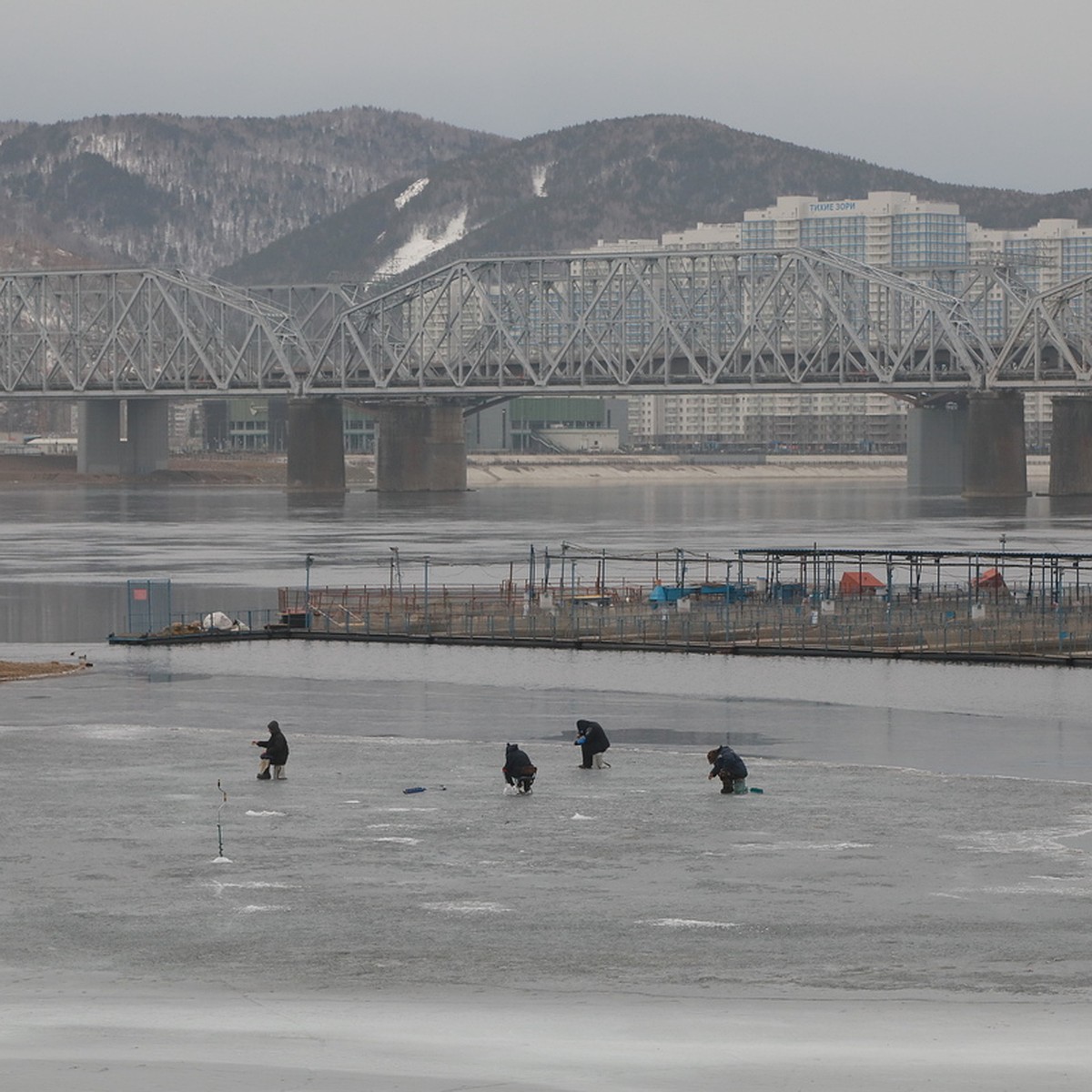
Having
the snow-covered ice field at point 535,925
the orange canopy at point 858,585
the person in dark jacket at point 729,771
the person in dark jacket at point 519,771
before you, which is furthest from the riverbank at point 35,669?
the orange canopy at point 858,585

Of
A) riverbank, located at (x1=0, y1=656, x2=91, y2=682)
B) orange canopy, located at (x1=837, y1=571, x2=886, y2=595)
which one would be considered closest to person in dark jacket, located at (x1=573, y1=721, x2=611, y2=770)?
riverbank, located at (x1=0, y1=656, x2=91, y2=682)

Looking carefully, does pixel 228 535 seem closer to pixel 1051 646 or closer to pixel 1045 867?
pixel 1051 646

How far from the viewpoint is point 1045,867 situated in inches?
1467

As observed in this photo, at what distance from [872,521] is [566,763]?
13937 cm

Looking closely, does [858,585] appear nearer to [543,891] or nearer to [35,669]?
[35,669]

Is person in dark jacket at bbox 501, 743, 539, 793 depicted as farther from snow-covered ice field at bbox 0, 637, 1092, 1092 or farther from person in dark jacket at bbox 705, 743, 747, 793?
person in dark jacket at bbox 705, 743, 747, 793

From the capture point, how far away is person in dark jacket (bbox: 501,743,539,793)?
45188 millimetres

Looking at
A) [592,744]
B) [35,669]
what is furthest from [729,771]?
[35,669]

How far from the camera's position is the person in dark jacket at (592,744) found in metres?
→ 49.1

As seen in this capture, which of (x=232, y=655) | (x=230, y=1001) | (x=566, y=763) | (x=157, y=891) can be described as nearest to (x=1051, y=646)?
(x=232, y=655)

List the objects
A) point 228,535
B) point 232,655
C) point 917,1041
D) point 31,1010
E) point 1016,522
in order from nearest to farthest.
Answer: point 917,1041
point 31,1010
point 232,655
point 228,535
point 1016,522

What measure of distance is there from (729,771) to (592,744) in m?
4.67

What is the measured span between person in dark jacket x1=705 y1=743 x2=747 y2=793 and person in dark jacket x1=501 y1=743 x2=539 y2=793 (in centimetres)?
345

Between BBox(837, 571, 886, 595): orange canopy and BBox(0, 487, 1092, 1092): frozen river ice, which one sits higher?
BBox(837, 571, 886, 595): orange canopy
